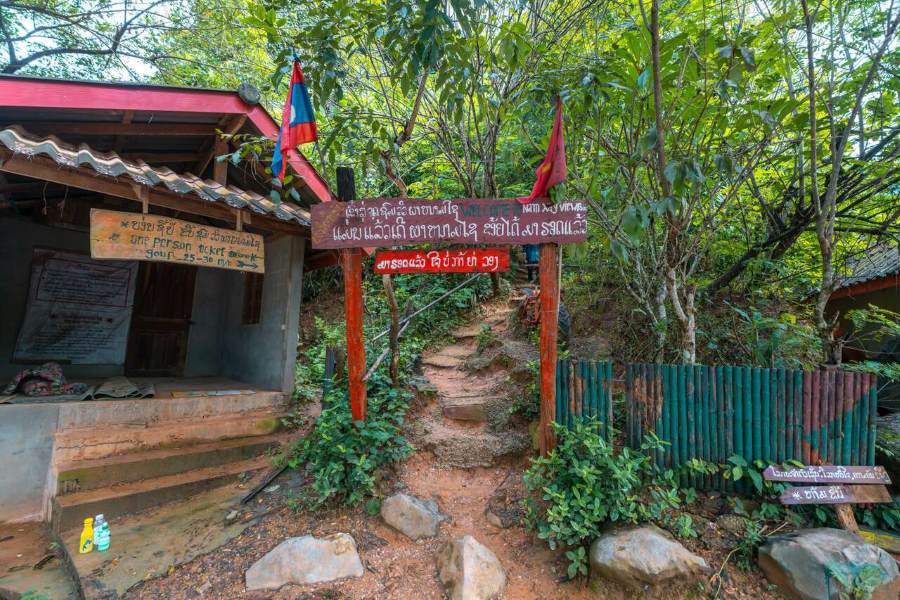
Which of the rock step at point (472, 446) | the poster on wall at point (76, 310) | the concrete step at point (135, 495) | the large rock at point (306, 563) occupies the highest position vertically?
the poster on wall at point (76, 310)

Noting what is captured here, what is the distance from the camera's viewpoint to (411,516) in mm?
3557

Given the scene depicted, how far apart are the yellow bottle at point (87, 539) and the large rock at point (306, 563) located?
146 centimetres

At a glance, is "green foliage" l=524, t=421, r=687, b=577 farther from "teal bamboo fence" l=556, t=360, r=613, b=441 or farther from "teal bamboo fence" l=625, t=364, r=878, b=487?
"teal bamboo fence" l=625, t=364, r=878, b=487

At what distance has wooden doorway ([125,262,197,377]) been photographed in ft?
20.5

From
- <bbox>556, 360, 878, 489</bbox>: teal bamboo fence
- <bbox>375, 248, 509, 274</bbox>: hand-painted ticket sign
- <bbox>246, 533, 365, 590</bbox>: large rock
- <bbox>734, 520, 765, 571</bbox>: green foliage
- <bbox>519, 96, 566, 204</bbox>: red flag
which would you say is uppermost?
<bbox>519, 96, 566, 204</bbox>: red flag

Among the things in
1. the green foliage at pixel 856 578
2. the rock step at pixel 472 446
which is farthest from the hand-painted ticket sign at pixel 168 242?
the green foliage at pixel 856 578

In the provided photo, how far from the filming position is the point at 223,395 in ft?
16.5

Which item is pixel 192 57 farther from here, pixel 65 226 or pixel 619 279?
pixel 619 279

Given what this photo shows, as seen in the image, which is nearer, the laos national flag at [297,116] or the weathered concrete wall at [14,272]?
the laos national flag at [297,116]

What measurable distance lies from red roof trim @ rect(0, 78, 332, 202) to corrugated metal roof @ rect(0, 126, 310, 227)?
34cm

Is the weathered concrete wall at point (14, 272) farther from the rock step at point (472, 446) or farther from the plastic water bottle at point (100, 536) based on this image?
the rock step at point (472, 446)

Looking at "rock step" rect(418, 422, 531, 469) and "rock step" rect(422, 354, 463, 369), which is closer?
"rock step" rect(418, 422, 531, 469)

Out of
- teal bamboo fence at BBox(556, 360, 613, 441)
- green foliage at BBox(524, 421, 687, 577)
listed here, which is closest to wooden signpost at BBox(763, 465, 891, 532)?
green foliage at BBox(524, 421, 687, 577)

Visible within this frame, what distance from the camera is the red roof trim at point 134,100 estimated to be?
12.3 feet
